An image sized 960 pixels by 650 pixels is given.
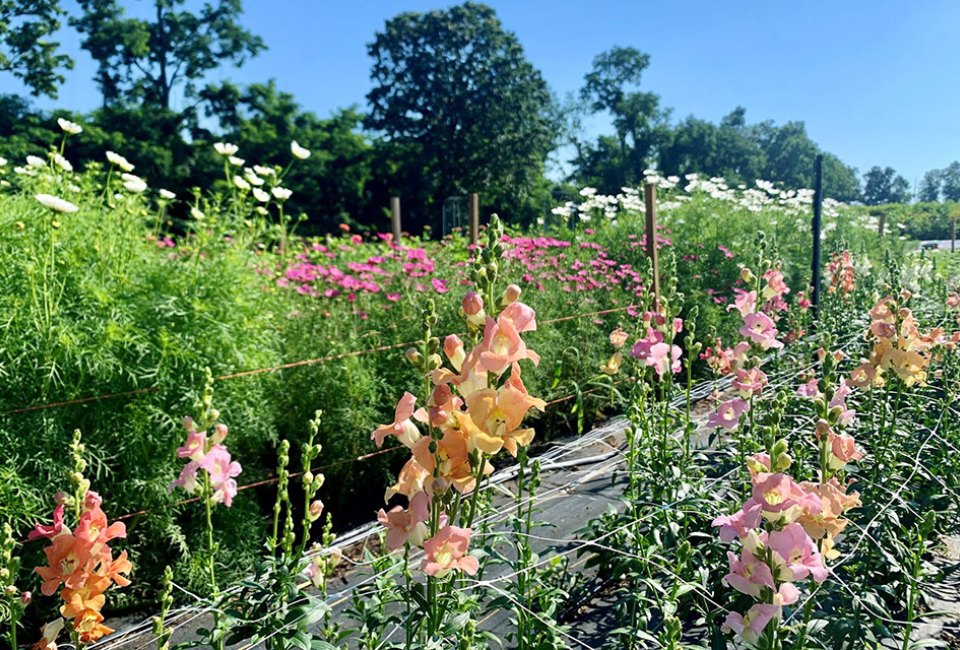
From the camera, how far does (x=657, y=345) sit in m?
2.48

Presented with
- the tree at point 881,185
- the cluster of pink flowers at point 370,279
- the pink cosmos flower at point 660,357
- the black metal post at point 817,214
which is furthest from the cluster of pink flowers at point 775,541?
the tree at point 881,185

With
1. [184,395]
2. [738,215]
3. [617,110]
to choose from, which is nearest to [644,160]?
[617,110]

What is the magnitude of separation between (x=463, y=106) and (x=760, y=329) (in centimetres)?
3033

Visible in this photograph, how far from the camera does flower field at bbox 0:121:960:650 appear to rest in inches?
50.7

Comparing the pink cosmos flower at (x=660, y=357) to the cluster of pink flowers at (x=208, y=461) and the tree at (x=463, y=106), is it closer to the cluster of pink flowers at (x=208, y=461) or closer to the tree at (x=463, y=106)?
the cluster of pink flowers at (x=208, y=461)

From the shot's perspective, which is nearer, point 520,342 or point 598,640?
point 520,342

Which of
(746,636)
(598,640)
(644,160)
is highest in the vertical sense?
(644,160)

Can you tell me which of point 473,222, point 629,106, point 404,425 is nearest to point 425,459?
point 404,425

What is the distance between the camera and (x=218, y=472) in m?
1.77

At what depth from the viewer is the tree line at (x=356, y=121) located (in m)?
21.3

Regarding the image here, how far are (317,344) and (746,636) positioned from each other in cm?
330

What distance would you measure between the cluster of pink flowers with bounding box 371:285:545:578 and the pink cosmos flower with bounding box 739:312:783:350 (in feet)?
5.33

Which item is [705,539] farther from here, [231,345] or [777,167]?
[777,167]

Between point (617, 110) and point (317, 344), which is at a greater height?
point (617, 110)
